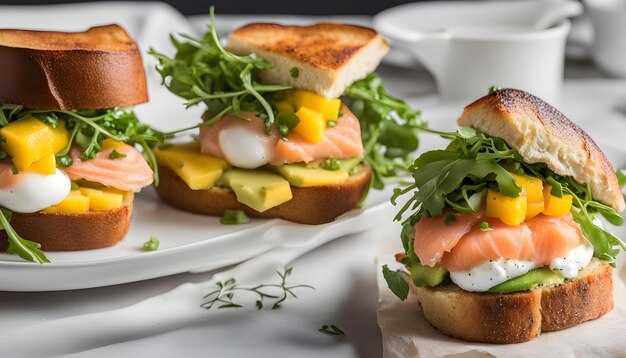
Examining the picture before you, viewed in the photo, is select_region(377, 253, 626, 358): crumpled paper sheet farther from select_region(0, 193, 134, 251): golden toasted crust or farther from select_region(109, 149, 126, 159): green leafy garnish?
select_region(109, 149, 126, 159): green leafy garnish

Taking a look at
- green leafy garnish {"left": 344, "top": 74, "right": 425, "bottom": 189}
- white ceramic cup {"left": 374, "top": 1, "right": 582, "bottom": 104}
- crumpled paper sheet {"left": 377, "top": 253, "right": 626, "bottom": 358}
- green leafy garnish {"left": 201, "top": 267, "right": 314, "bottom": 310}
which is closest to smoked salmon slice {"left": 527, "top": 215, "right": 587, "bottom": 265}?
crumpled paper sheet {"left": 377, "top": 253, "right": 626, "bottom": 358}

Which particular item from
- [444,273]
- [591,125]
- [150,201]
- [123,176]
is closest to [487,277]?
[444,273]

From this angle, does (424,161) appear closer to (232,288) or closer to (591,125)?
(232,288)

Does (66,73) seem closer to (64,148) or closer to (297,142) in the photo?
(64,148)

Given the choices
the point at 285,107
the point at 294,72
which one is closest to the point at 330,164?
the point at 285,107

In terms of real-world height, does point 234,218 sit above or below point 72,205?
below

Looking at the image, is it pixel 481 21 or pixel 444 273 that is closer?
pixel 444 273
